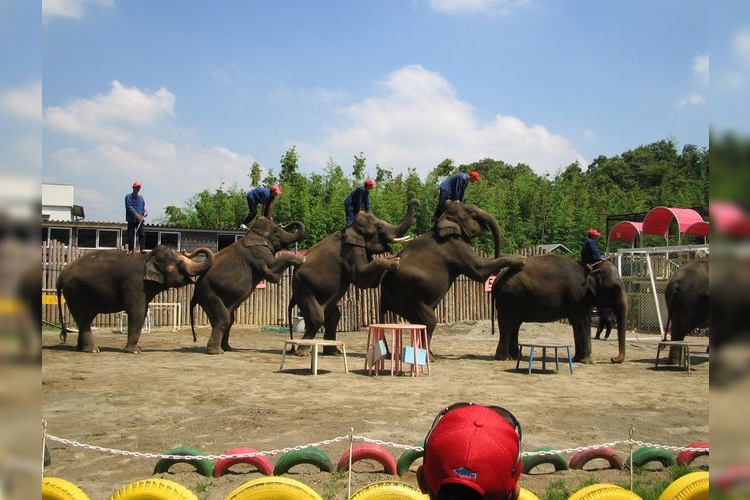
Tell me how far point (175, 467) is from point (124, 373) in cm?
610

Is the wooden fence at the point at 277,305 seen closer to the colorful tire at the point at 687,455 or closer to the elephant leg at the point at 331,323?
Result: the elephant leg at the point at 331,323

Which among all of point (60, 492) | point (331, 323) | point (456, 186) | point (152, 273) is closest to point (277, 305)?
point (331, 323)

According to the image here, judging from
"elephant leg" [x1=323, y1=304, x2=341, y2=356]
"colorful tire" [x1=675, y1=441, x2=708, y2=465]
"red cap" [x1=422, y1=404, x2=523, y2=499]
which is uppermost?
"red cap" [x1=422, y1=404, x2=523, y2=499]

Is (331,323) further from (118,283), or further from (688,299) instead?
(688,299)

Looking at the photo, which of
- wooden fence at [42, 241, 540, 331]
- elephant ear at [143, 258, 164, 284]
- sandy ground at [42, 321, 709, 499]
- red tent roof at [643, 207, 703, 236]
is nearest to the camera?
sandy ground at [42, 321, 709, 499]

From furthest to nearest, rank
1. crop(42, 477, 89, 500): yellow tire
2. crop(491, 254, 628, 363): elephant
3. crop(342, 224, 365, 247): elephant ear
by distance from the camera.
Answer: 1. crop(342, 224, 365, 247): elephant ear
2. crop(491, 254, 628, 363): elephant
3. crop(42, 477, 89, 500): yellow tire

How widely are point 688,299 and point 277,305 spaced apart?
15616mm

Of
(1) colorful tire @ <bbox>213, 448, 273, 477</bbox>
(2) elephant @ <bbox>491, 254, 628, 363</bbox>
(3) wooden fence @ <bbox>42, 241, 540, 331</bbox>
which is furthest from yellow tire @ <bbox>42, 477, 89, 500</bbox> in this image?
(3) wooden fence @ <bbox>42, 241, 540, 331</bbox>

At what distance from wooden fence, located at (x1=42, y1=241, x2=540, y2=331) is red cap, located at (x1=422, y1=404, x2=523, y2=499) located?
72.4 ft

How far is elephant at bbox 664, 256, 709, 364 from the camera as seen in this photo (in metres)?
14.5

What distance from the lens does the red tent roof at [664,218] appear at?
24.4m

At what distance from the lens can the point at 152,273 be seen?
1576 centimetres

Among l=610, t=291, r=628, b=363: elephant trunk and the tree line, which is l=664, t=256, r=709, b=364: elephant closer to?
l=610, t=291, r=628, b=363: elephant trunk

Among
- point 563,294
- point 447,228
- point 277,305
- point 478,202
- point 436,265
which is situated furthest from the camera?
point 478,202
